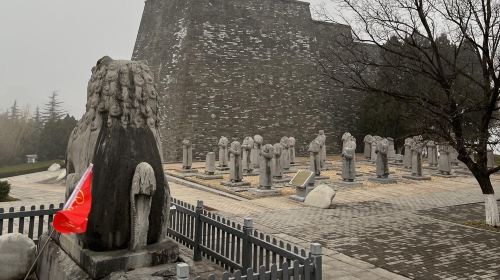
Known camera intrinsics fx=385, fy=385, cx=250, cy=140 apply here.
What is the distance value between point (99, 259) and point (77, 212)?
20.0 inches

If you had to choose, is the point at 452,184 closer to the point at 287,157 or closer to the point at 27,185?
the point at 287,157

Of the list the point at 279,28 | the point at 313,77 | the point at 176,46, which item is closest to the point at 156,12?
the point at 176,46

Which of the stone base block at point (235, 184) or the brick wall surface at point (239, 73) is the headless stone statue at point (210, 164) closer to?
the stone base block at point (235, 184)

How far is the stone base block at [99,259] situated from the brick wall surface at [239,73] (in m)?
20.9

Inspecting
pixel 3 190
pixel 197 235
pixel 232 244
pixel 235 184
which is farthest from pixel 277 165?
pixel 232 244

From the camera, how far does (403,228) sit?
8922 millimetres

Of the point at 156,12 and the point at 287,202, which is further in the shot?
the point at 156,12

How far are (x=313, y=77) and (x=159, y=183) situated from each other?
28.4 metres

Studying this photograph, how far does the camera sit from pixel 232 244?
5.48 meters

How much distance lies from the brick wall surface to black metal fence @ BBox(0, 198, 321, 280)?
18.9 meters

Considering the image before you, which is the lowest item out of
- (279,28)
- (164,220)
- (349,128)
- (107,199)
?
(164,220)

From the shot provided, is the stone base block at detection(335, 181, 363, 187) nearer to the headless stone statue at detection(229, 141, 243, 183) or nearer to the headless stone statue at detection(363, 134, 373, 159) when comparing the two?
the headless stone statue at detection(229, 141, 243, 183)

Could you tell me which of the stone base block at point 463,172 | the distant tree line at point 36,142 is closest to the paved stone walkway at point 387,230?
the stone base block at point 463,172

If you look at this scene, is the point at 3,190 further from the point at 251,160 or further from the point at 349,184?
the point at 349,184
